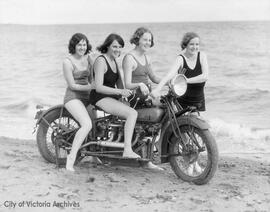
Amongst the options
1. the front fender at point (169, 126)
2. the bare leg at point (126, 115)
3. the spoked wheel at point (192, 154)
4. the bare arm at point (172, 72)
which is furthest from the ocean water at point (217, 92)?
the bare leg at point (126, 115)

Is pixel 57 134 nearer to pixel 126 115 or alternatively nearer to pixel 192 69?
pixel 126 115

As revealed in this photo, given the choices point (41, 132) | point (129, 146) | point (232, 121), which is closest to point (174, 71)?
point (129, 146)

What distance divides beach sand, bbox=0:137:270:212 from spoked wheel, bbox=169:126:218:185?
105 millimetres

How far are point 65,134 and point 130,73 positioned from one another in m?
1.17

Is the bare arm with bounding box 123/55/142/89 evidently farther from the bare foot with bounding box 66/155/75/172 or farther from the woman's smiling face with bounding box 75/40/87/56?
the bare foot with bounding box 66/155/75/172

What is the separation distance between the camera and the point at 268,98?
16.5 meters

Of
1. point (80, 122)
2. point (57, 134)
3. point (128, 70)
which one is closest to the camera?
point (128, 70)

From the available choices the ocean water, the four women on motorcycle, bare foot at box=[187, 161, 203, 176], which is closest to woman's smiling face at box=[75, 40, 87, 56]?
the four women on motorcycle

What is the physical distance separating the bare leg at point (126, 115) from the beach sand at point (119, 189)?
0.34 metres

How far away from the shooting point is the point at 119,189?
4594 mm

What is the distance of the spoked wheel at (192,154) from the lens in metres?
4.62

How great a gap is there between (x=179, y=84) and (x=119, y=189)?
49.1 inches

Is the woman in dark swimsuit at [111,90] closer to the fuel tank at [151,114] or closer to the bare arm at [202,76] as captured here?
the fuel tank at [151,114]

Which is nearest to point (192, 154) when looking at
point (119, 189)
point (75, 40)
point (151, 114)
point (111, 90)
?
point (151, 114)
